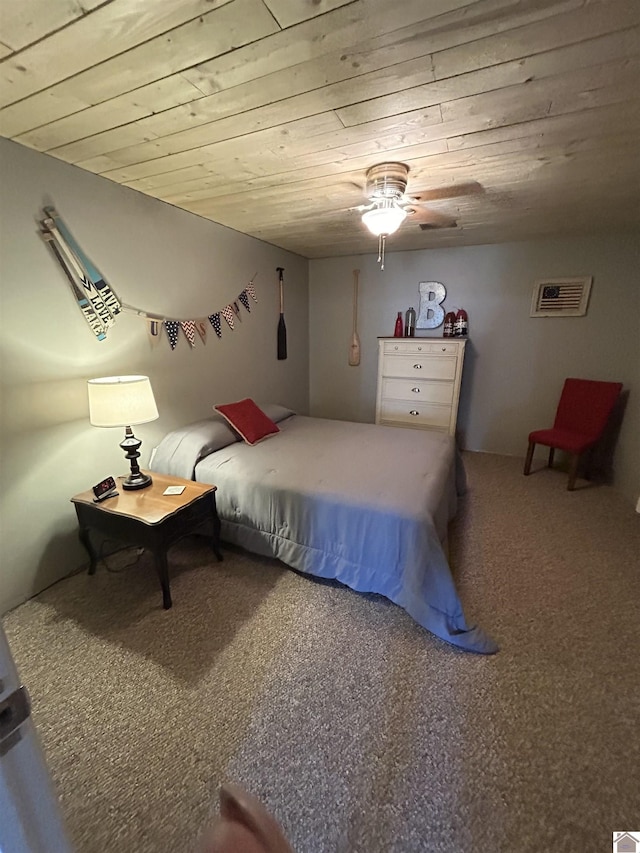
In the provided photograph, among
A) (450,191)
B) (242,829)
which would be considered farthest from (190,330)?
(242,829)

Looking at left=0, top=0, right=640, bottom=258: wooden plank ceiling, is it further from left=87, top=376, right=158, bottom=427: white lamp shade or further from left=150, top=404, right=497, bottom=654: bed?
left=150, top=404, right=497, bottom=654: bed

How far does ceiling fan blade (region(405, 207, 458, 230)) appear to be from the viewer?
267cm

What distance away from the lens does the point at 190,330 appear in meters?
2.73

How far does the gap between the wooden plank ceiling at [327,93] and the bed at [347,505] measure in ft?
5.22

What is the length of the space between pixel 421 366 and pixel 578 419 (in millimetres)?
1485

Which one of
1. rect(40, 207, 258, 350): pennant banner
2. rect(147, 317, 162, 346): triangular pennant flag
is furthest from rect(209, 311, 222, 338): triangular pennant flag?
rect(147, 317, 162, 346): triangular pennant flag

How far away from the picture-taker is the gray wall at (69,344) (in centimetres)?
178

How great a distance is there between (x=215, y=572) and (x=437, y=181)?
261 cm

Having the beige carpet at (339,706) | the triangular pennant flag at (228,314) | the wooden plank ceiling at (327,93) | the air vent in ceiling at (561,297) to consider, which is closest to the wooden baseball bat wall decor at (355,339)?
the triangular pennant flag at (228,314)

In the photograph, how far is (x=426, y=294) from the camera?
3971mm

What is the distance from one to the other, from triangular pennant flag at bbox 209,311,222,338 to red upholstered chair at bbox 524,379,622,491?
2881 millimetres

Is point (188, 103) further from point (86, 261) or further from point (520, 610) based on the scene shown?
point (520, 610)

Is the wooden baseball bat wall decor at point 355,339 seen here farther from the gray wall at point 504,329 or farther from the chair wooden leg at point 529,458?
the chair wooden leg at point 529,458

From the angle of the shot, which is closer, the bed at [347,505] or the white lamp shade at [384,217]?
the bed at [347,505]
